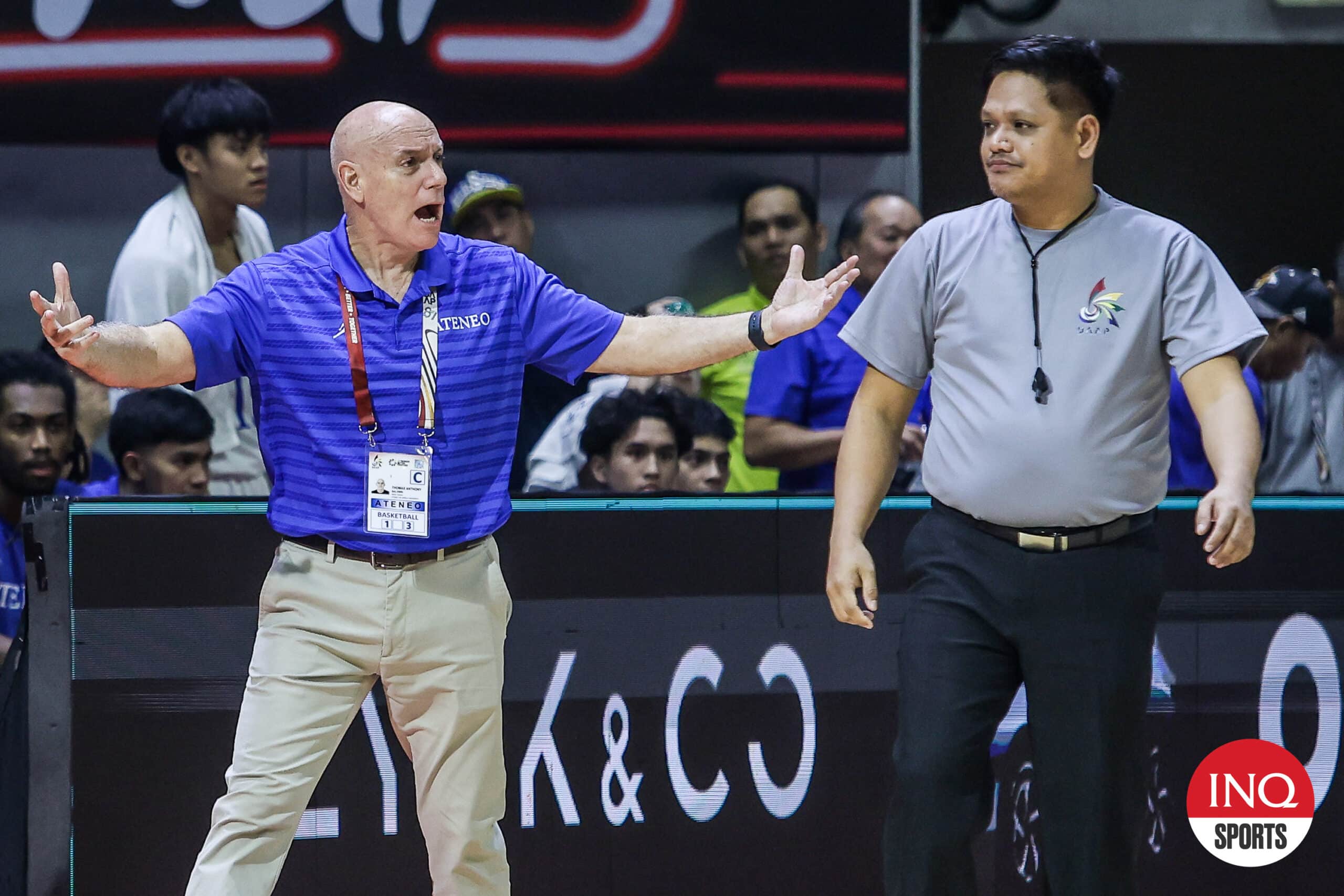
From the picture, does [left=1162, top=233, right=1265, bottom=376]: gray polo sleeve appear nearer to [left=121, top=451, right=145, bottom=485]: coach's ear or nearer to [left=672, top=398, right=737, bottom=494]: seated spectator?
[left=672, top=398, right=737, bottom=494]: seated spectator

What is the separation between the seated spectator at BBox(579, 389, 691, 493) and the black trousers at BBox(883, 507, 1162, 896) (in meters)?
1.78

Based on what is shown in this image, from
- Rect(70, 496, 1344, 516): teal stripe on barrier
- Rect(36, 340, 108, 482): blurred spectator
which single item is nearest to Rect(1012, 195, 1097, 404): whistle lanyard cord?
Rect(70, 496, 1344, 516): teal stripe on barrier

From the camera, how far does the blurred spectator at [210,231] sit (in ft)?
17.3

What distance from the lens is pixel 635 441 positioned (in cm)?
527

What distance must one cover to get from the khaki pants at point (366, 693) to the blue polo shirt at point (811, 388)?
1.75 m

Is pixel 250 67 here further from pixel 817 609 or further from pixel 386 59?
pixel 817 609

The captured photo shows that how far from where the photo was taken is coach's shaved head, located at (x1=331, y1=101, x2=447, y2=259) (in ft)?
12.1

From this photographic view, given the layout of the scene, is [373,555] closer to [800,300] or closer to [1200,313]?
[800,300]

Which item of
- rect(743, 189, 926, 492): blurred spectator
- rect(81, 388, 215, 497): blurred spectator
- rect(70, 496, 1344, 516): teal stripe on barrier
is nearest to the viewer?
rect(70, 496, 1344, 516): teal stripe on barrier

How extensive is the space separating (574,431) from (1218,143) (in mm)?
4779

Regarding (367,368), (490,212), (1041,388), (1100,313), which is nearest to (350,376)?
(367,368)

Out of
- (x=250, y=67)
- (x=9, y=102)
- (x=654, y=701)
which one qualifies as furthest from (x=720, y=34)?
(x=654, y=701)

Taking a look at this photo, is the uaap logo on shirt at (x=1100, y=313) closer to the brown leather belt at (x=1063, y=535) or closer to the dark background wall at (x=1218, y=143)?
the brown leather belt at (x=1063, y=535)

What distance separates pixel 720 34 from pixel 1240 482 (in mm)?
4021
